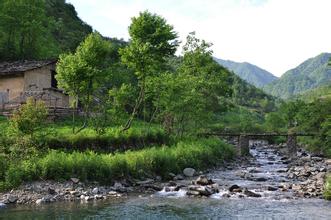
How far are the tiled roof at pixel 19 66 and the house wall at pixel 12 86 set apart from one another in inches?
34.0

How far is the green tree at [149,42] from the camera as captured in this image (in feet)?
140

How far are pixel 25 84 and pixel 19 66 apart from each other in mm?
3073

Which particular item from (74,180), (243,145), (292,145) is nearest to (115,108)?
(74,180)

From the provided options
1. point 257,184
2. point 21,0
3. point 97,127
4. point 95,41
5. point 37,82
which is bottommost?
point 257,184

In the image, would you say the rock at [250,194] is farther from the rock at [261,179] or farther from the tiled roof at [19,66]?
the tiled roof at [19,66]

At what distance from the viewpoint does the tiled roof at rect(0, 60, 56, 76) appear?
50.9 meters

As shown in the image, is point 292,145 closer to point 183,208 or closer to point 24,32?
point 24,32

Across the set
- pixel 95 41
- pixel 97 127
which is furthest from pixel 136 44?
pixel 97 127

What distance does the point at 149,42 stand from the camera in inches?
1742

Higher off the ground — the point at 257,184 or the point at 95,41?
the point at 95,41

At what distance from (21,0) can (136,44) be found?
1194 inches

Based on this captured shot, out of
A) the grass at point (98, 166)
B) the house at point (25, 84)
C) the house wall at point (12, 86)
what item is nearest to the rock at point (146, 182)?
the grass at point (98, 166)

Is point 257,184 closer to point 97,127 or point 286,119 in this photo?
point 97,127

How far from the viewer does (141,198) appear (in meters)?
26.9
